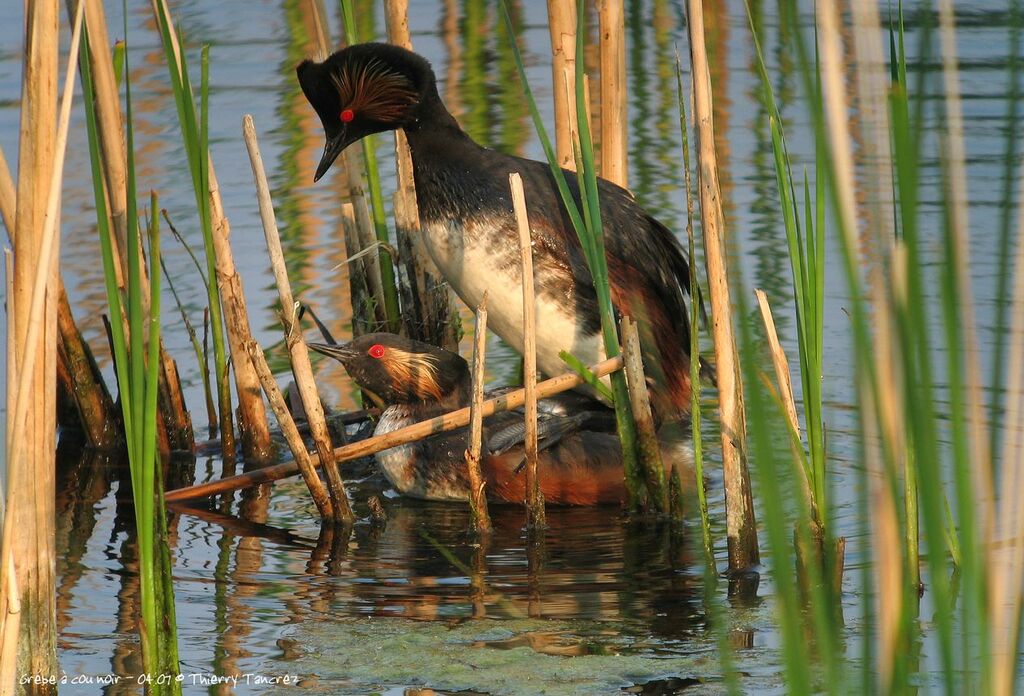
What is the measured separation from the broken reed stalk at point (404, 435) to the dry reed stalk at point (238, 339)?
0.45m

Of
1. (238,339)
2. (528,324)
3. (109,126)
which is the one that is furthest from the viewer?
(238,339)

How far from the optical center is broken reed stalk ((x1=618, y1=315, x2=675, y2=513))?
4.71 metres

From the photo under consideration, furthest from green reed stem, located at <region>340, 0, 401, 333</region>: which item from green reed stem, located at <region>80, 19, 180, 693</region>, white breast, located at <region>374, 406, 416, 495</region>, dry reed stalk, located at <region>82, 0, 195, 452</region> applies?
green reed stem, located at <region>80, 19, 180, 693</region>

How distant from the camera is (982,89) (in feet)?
32.3

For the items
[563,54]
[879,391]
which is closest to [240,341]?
[563,54]

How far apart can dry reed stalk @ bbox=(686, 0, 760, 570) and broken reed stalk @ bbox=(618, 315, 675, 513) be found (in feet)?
1.97

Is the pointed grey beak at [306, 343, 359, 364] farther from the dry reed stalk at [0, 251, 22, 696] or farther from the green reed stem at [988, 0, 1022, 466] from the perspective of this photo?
the green reed stem at [988, 0, 1022, 466]

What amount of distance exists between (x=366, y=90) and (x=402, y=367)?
1.08 m

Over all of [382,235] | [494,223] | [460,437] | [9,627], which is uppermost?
[494,223]

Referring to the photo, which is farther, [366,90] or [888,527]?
[366,90]

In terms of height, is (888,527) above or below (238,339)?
above

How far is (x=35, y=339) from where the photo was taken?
281 centimetres

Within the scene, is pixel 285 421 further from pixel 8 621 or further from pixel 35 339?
pixel 35 339

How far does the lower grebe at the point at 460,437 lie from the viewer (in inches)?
209
